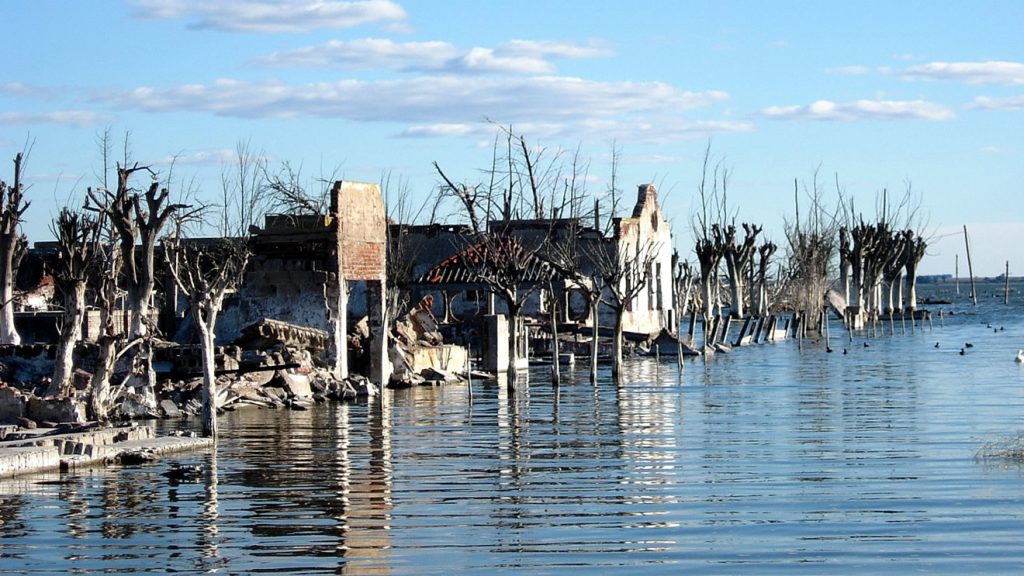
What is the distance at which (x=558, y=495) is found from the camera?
18.2 meters

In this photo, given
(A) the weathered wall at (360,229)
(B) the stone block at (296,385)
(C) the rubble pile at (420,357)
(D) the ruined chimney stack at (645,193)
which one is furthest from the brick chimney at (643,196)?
(B) the stone block at (296,385)

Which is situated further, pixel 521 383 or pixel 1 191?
pixel 1 191

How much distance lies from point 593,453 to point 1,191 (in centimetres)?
2489

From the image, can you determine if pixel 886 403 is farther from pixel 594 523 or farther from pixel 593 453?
pixel 594 523

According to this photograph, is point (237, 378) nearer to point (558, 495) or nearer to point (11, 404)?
point (11, 404)

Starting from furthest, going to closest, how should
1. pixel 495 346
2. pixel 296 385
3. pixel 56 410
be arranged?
pixel 495 346 → pixel 296 385 → pixel 56 410

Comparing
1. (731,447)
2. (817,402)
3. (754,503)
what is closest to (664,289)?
(817,402)

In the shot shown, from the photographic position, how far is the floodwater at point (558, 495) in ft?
46.8

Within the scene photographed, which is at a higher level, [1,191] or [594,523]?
[1,191]

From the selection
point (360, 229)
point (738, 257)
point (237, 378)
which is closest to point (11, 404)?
point (237, 378)

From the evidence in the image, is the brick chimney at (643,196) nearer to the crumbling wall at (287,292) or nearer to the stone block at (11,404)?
the crumbling wall at (287,292)

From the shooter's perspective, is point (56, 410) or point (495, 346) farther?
point (495, 346)

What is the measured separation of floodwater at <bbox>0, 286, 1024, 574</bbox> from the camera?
14266 millimetres

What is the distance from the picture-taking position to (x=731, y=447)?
23.3 meters
